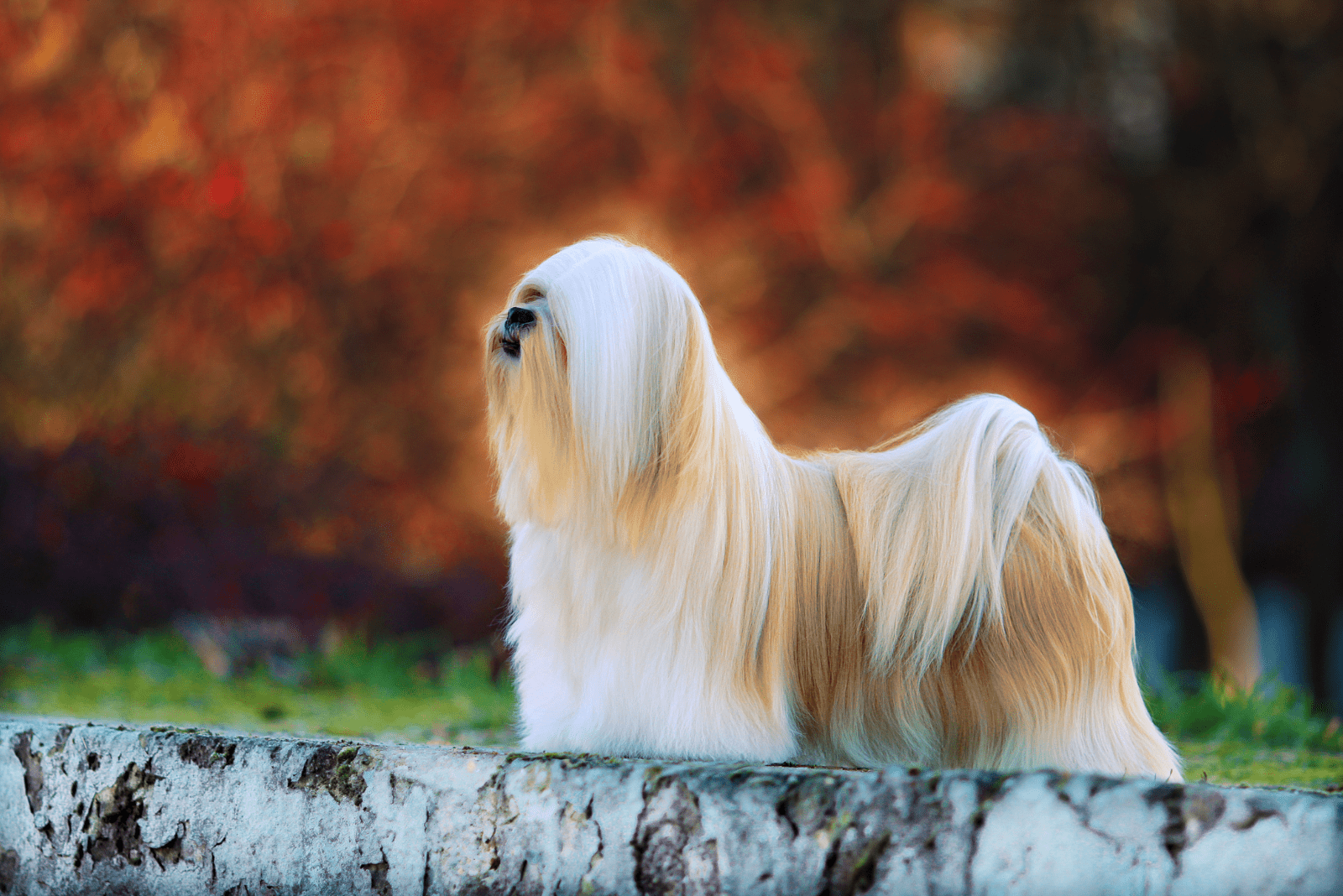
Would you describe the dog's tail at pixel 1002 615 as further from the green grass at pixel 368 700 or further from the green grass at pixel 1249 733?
the green grass at pixel 1249 733

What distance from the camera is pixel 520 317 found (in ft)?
8.48

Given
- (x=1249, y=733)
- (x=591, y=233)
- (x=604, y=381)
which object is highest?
(x=591, y=233)

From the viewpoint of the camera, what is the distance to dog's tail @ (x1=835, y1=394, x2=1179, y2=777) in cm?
250

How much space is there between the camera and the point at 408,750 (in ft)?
6.59

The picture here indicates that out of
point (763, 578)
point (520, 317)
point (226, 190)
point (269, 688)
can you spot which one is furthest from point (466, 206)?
point (763, 578)

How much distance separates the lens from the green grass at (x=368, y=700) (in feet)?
11.4

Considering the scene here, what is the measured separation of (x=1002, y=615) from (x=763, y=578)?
544 millimetres

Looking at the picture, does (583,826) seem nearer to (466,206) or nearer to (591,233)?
(591,233)

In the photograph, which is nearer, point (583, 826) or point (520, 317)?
point (583, 826)

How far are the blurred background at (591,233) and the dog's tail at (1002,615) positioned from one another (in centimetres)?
498

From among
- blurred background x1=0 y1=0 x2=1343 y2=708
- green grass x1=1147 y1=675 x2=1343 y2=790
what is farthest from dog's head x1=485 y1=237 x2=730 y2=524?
blurred background x1=0 y1=0 x2=1343 y2=708

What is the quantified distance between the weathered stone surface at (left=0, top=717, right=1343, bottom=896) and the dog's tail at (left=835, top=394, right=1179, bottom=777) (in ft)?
2.39

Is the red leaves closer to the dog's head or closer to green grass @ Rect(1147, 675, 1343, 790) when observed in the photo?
the dog's head

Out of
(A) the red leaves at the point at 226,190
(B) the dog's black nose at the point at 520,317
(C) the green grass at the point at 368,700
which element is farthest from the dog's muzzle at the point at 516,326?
(A) the red leaves at the point at 226,190
